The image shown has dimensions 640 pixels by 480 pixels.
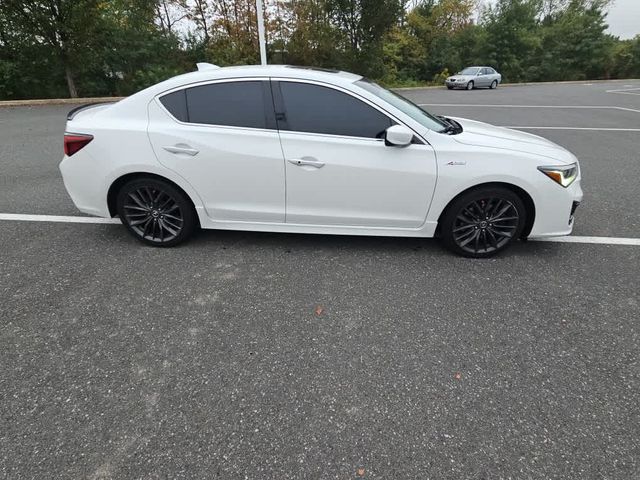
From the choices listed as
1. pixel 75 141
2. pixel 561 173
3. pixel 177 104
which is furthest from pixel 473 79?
pixel 75 141

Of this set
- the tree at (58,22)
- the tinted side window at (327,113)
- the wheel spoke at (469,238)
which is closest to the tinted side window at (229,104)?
the tinted side window at (327,113)

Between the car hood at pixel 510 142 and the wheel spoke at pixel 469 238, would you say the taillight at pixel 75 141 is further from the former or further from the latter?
the wheel spoke at pixel 469 238

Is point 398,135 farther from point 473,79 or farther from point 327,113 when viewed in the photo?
point 473,79

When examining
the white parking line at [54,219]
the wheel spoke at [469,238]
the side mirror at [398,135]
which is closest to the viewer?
the side mirror at [398,135]

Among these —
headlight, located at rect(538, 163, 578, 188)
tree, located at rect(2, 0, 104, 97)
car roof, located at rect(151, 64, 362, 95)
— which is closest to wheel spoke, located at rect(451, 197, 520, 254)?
headlight, located at rect(538, 163, 578, 188)

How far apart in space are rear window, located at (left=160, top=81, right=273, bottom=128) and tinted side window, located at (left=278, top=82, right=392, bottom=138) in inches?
8.8

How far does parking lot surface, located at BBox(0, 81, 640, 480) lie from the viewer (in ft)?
6.18

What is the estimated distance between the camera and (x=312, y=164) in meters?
3.34

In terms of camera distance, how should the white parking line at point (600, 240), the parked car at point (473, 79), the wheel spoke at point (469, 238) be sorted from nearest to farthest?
1. the wheel spoke at point (469, 238)
2. the white parking line at point (600, 240)
3. the parked car at point (473, 79)

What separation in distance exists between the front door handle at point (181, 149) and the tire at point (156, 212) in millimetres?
305

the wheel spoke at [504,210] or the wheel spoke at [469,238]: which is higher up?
the wheel spoke at [504,210]

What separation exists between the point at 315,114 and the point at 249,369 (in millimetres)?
2070

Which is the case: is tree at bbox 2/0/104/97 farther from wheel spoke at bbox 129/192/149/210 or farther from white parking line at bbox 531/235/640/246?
white parking line at bbox 531/235/640/246

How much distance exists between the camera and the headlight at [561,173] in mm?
3311
